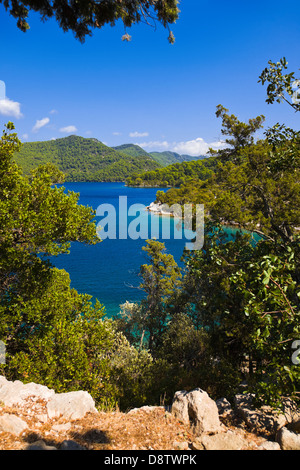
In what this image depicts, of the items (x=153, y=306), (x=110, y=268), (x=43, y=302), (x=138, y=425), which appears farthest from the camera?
(x=110, y=268)

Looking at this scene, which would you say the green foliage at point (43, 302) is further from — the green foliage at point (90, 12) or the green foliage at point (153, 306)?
the green foliage at point (153, 306)

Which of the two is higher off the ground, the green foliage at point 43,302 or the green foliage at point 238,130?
the green foliage at point 238,130

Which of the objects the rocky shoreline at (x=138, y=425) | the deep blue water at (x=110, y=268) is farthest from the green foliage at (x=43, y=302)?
the deep blue water at (x=110, y=268)

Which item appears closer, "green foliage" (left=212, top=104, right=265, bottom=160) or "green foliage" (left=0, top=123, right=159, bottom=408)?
"green foliage" (left=0, top=123, right=159, bottom=408)

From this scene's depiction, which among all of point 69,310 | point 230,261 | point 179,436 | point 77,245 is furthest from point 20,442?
point 77,245

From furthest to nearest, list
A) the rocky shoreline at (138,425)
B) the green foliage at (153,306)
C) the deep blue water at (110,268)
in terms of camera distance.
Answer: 1. the deep blue water at (110,268)
2. the green foliage at (153,306)
3. the rocky shoreline at (138,425)

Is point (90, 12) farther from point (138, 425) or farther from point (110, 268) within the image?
point (110, 268)

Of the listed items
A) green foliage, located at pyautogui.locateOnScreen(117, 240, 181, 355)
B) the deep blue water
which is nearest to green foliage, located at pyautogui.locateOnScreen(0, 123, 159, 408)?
green foliage, located at pyautogui.locateOnScreen(117, 240, 181, 355)

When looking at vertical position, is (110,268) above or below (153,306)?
below

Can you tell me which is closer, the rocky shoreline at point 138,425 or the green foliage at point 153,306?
the rocky shoreline at point 138,425

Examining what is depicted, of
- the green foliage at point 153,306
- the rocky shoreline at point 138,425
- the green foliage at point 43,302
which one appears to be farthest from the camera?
the green foliage at point 153,306

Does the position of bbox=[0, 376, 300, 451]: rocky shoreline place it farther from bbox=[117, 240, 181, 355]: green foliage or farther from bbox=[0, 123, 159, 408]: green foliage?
bbox=[117, 240, 181, 355]: green foliage

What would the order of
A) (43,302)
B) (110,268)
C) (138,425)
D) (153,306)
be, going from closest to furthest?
(138,425) → (43,302) → (153,306) → (110,268)

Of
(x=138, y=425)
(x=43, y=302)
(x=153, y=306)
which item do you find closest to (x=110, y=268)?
(x=153, y=306)
